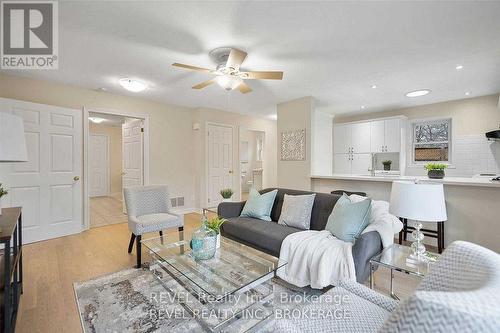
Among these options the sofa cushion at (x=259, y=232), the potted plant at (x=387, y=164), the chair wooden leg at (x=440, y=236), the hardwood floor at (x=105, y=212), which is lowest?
the hardwood floor at (x=105, y=212)

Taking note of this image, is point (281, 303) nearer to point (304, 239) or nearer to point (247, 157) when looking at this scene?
point (304, 239)

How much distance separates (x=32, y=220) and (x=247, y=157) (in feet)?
20.4

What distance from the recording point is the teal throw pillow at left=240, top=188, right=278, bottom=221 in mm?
2936

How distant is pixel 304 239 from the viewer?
2113 mm

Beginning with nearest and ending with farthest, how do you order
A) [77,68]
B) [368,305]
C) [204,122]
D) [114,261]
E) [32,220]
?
[368,305], [114,261], [77,68], [32,220], [204,122]

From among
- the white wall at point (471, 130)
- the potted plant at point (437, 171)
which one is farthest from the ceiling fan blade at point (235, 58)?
the white wall at point (471, 130)

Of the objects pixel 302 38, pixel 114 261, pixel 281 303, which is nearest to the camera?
pixel 281 303

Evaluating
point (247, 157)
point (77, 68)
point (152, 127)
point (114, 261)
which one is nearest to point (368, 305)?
point (114, 261)

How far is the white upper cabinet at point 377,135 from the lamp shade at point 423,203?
150 inches

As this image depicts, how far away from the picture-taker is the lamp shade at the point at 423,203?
158cm

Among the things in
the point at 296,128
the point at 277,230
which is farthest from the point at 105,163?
the point at 277,230

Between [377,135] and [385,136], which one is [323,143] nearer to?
[377,135]

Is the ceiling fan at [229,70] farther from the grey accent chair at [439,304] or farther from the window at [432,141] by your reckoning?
the window at [432,141]

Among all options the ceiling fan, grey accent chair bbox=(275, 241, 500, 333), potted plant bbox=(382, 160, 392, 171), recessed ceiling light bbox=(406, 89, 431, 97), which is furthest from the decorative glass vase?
recessed ceiling light bbox=(406, 89, 431, 97)
